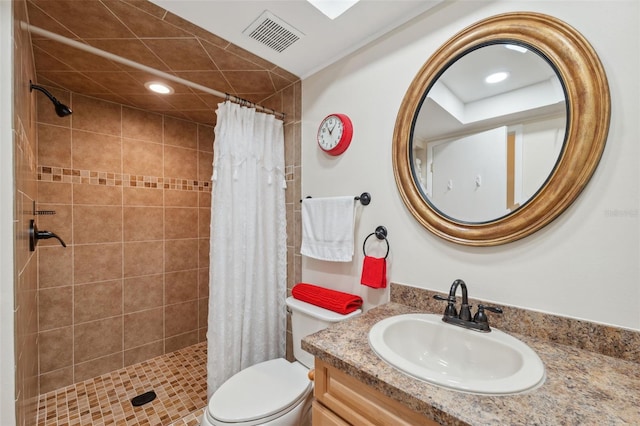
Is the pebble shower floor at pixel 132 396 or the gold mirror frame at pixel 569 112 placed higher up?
the gold mirror frame at pixel 569 112

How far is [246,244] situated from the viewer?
166 cm

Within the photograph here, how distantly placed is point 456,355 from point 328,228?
84cm

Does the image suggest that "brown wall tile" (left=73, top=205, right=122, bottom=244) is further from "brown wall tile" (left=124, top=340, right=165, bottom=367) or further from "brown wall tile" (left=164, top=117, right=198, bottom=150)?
"brown wall tile" (left=124, top=340, right=165, bottom=367)

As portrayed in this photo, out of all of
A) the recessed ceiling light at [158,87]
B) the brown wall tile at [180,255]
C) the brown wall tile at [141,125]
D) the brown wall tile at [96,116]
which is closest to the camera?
the recessed ceiling light at [158,87]

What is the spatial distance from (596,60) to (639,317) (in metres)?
0.78

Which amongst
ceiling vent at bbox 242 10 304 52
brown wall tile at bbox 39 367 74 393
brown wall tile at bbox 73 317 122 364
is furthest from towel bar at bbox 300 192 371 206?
brown wall tile at bbox 39 367 74 393

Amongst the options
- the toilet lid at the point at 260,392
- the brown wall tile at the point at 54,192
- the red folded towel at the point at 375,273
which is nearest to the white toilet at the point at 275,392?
the toilet lid at the point at 260,392

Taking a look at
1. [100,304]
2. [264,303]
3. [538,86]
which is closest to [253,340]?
[264,303]

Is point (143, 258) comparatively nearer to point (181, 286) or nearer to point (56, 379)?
point (181, 286)

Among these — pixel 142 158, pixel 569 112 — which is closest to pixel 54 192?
pixel 142 158

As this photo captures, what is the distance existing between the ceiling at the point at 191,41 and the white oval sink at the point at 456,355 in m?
1.38

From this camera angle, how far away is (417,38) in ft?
4.04

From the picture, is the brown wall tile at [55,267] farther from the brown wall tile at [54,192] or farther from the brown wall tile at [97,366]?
the brown wall tile at [97,366]

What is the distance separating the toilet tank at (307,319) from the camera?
132cm
